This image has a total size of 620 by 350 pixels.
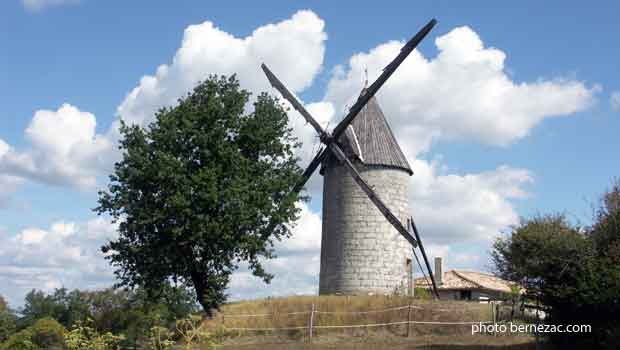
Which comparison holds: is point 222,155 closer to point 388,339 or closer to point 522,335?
point 388,339

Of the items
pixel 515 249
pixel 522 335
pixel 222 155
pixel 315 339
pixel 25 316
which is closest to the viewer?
pixel 515 249

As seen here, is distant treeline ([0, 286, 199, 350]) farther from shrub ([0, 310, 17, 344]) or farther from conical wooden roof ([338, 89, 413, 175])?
conical wooden roof ([338, 89, 413, 175])

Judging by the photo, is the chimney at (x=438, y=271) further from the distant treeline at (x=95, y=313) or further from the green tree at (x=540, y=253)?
the green tree at (x=540, y=253)

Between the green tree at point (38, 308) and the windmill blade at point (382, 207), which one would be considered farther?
the green tree at point (38, 308)

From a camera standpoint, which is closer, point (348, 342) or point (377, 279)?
point (348, 342)

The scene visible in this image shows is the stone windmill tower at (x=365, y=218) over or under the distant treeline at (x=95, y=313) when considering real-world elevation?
over

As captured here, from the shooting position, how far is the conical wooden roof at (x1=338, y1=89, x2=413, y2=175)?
30.3 meters

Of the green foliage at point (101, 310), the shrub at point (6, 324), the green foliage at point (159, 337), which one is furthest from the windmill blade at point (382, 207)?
the shrub at point (6, 324)

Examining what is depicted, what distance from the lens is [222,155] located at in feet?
86.1

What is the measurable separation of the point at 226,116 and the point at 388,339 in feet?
36.1

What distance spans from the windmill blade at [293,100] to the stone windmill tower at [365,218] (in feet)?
4.32

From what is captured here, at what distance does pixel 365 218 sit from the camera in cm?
2950

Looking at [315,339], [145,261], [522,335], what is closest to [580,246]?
[522,335]

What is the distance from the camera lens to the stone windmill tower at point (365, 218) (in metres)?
29.1
